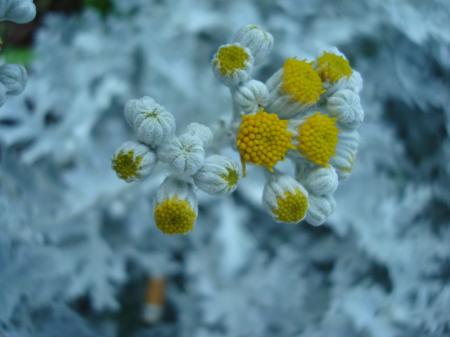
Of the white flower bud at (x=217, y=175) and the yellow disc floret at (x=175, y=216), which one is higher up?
the white flower bud at (x=217, y=175)

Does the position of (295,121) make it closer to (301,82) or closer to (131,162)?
(301,82)

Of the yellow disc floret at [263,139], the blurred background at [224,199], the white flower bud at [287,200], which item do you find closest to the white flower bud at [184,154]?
the yellow disc floret at [263,139]

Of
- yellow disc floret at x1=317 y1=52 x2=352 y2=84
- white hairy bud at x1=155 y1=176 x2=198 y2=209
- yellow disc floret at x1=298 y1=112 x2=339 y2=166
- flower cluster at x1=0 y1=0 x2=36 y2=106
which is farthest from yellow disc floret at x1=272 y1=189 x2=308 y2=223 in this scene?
flower cluster at x1=0 y1=0 x2=36 y2=106

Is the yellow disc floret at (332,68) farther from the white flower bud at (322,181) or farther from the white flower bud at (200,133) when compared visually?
the white flower bud at (200,133)

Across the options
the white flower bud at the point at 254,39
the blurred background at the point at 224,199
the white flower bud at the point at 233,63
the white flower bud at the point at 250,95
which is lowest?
the blurred background at the point at 224,199

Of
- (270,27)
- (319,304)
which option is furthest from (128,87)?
(319,304)

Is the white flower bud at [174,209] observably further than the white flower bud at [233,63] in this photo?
No

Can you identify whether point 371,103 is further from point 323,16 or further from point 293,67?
point 293,67

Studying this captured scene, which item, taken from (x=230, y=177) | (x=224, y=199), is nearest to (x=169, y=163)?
(x=230, y=177)
